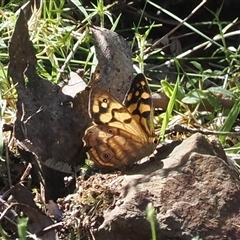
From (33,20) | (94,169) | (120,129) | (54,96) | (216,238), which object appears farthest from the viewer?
(33,20)

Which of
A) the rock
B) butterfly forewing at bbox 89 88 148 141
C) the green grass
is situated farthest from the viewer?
the green grass

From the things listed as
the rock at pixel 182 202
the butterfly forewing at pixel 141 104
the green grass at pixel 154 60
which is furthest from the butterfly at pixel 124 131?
the green grass at pixel 154 60

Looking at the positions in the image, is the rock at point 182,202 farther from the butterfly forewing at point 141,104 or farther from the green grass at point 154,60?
the green grass at point 154,60

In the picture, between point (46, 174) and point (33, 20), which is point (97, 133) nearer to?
point (46, 174)

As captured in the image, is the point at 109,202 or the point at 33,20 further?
the point at 33,20

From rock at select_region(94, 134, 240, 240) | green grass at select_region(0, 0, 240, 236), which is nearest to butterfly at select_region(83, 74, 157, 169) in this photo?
rock at select_region(94, 134, 240, 240)

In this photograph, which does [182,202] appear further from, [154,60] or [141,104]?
[154,60]

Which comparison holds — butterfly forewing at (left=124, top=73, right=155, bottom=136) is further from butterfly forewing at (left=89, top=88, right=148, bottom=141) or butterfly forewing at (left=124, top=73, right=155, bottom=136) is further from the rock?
the rock

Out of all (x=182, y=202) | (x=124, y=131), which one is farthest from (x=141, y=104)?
(x=182, y=202)

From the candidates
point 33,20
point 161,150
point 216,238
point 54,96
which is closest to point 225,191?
point 216,238
